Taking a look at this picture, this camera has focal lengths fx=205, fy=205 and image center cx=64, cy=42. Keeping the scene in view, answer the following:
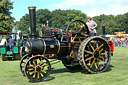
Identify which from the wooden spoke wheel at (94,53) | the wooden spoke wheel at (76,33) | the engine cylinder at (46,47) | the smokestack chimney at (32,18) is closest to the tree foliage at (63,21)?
the wooden spoke wheel at (94,53)

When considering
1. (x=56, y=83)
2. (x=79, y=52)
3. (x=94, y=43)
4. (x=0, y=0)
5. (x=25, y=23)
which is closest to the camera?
(x=56, y=83)

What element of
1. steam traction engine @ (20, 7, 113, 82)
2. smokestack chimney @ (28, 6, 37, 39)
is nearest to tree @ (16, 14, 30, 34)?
steam traction engine @ (20, 7, 113, 82)

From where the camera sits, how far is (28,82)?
21.9 feet

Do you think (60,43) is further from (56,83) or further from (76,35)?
(56,83)

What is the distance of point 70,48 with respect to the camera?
7902mm

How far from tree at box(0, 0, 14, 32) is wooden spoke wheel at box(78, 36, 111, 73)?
38.8m

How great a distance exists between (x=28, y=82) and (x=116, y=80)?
2.83 meters

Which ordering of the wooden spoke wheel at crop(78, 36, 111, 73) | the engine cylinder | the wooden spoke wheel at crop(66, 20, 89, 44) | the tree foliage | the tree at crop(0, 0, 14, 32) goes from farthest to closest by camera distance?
the tree foliage, the tree at crop(0, 0, 14, 32), the wooden spoke wheel at crop(66, 20, 89, 44), the wooden spoke wheel at crop(78, 36, 111, 73), the engine cylinder

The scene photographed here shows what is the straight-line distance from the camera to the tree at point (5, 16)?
44938 millimetres

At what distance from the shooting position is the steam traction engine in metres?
7.09

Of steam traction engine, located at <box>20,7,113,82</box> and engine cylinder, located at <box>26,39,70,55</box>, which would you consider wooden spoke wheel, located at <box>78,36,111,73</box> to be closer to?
steam traction engine, located at <box>20,7,113,82</box>

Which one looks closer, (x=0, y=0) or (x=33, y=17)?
(x=33, y=17)

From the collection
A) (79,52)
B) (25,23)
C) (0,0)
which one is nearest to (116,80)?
(79,52)

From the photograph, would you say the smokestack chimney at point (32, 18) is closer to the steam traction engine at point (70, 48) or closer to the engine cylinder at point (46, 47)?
the steam traction engine at point (70, 48)
